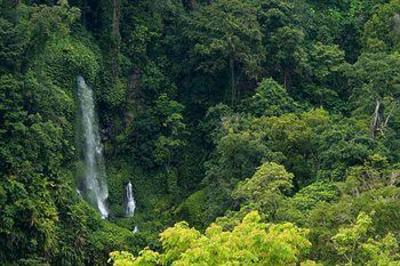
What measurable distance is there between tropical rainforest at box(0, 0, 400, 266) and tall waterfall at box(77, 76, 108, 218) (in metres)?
0.12

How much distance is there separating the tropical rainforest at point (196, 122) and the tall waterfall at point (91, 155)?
12 cm

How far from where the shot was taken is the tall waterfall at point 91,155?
31500mm

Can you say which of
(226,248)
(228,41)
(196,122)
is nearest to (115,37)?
(228,41)

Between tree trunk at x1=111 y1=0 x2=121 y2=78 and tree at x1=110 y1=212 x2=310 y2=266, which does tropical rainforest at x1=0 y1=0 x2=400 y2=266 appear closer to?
tree trunk at x1=111 y1=0 x2=121 y2=78

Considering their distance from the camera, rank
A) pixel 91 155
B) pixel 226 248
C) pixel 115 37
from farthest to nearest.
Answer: pixel 115 37 → pixel 91 155 → pixel 226 248

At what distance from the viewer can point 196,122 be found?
34750 mm

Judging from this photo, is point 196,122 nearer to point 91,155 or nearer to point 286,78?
point 286,78

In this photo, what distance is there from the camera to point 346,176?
25.6 meters

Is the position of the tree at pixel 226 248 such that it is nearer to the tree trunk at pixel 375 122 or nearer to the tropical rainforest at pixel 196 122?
the tropical rainforest at pixel 196 122

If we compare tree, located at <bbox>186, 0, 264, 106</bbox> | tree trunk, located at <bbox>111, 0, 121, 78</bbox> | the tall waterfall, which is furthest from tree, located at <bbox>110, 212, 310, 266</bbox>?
tree trunk, located at <bbox>111, 0, 121, 78</bbox>

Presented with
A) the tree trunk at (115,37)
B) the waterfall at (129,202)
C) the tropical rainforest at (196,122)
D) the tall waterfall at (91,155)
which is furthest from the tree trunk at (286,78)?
the tall waterfall at (91,155)

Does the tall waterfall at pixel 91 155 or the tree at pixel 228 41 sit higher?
the tree at pixel 228 41

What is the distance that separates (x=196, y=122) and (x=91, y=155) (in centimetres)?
486

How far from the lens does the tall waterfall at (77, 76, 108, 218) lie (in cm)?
3150
